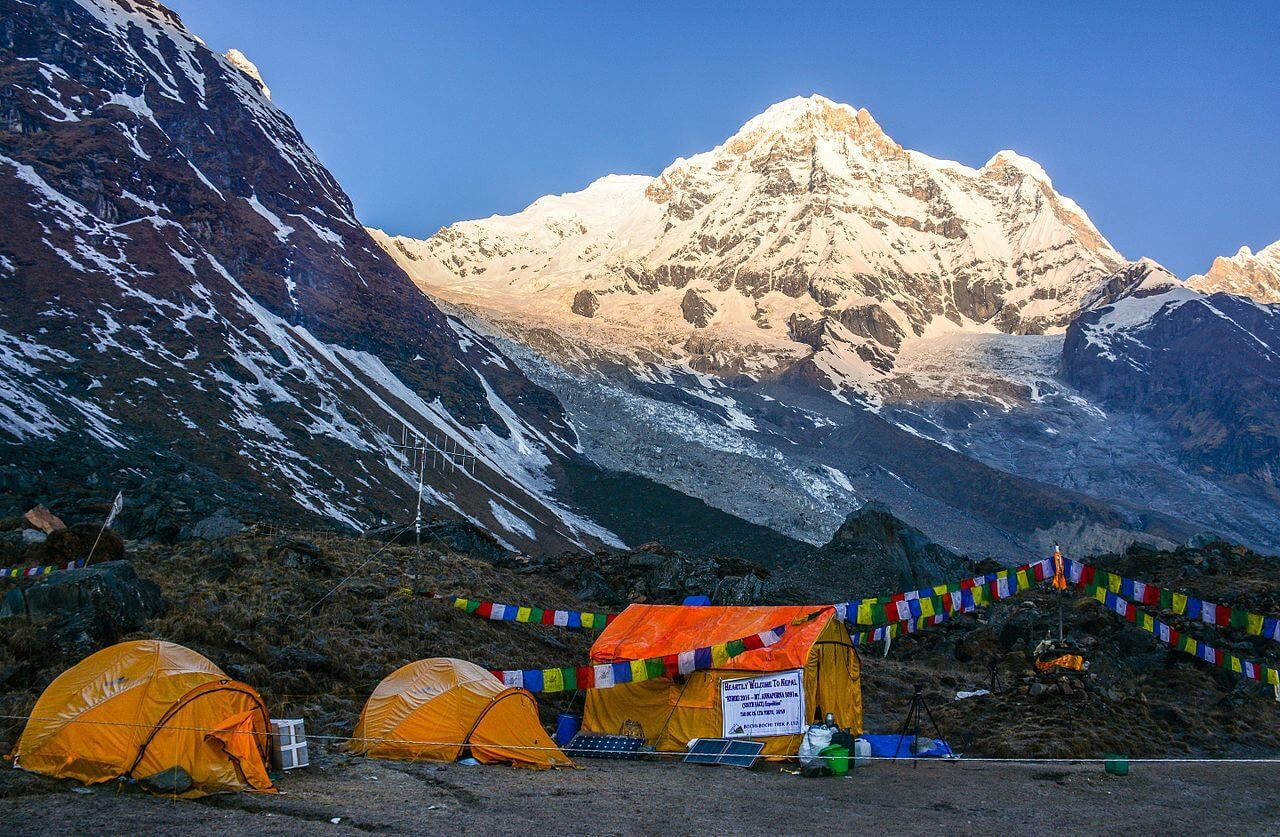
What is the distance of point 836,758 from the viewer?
50.4ft

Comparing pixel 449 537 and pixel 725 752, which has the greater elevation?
pixel 449 537

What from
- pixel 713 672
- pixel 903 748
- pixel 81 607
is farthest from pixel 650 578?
pixel 81 607

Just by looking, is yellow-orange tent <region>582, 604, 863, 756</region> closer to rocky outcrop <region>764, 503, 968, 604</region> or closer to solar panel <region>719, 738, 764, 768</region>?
solar panel <region>719, 738, 764, 768</region>

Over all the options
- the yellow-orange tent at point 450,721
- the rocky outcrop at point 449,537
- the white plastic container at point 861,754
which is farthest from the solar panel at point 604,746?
the rocky outcrop at point 449,537

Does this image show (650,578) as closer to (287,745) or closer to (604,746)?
(604,746)

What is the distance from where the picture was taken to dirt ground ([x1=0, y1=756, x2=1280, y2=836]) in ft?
33.4

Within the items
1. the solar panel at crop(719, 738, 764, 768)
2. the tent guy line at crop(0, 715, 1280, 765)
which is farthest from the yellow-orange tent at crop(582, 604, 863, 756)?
the tent guy line at crop(0, 715, 1280, 765)

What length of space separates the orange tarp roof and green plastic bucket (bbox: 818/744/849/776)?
5.93ft

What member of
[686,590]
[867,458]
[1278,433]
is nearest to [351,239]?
[867,458]

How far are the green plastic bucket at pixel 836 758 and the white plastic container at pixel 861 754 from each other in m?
0.61

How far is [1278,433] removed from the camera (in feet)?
598

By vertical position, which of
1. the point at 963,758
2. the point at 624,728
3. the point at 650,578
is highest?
the point at 650,578

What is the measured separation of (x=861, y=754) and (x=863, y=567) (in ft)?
87.4

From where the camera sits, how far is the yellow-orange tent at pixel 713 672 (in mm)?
17391
